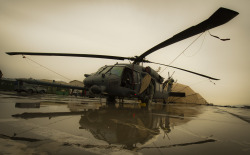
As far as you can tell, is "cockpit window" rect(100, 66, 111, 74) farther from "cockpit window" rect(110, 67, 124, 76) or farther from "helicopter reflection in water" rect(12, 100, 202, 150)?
"helicopter reflection in water" rect(12, 100, 202, 150)

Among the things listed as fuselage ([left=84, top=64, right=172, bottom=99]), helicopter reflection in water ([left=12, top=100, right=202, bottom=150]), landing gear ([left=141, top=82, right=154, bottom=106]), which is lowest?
helicopter reflection in water ([left=12, top=100, right=202, bottom=150])

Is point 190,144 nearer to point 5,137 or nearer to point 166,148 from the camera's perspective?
point 166,148

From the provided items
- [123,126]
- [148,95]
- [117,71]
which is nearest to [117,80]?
[117,71]

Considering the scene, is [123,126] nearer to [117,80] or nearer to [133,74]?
[117,80]

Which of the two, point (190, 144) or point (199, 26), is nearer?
point (190, 144)

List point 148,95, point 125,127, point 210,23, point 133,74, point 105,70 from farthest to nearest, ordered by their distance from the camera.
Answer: point 148,95
point 133,74
point 105,70
point 210,23
point 125,127

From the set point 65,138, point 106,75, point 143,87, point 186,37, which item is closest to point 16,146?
point 65,138

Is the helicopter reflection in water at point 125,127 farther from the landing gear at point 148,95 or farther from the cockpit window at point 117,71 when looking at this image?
the landing gear at point 148,95

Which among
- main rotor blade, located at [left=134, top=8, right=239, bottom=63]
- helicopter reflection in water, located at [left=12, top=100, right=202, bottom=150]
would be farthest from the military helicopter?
helicopter reflection in water, located at [left=12, top=100, right=202, bottom=150]

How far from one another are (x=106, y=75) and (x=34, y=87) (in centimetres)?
1999

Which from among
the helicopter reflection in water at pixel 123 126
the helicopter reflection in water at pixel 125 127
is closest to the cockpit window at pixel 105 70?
the helicopter reflection in water at pixel 123 126

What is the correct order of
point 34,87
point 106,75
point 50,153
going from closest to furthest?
point 50,153, point 106,75, point 34,87

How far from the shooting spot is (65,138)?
152 centimetres

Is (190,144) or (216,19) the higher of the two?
(216,19)
